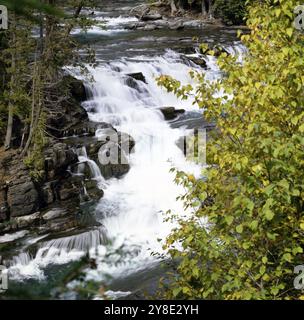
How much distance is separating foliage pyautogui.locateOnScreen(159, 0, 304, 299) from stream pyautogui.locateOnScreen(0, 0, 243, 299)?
2.79ft

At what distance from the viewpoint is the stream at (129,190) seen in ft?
28.9

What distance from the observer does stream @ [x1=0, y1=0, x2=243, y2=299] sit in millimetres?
8805

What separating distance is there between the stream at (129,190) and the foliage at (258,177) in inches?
33.5

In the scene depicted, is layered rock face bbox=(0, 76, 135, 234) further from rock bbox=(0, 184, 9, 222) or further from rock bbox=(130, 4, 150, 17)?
rock bbox=(130, 4, 150, 17)

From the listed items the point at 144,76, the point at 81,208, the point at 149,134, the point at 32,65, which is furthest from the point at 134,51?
the point at 81,208

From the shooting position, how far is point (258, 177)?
15.4 feet

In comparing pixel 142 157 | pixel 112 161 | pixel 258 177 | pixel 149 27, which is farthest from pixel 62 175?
pixel 149 27

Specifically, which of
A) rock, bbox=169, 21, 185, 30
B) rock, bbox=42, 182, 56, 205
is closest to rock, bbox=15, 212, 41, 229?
rock, bbox=42, 182, 56, 205

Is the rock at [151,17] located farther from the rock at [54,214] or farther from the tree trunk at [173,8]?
the rock at [54,214]

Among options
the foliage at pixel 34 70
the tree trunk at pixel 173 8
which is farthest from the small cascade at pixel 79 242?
the tree trunk at pixel 173 8

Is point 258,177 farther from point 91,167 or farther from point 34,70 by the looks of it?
point 91,167

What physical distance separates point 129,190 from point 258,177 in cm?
1010

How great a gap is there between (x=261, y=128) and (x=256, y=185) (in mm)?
576

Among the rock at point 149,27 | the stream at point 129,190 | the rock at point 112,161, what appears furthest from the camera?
the rock at point 149,27
